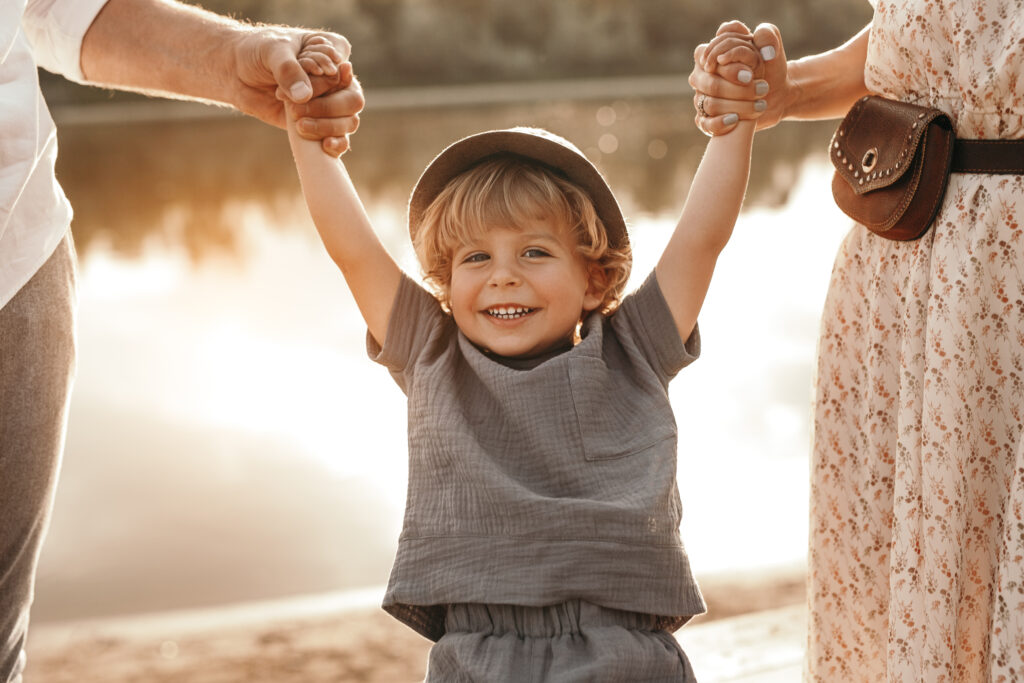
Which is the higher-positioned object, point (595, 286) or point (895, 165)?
point (895, 165)

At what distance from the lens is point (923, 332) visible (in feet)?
4.77

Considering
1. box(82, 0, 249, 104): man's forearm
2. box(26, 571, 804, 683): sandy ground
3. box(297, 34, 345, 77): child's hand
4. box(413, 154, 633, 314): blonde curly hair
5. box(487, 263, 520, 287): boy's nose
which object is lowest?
box(26, 571, 804, 683): sandy ground

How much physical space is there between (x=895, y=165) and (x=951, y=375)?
0.29 m

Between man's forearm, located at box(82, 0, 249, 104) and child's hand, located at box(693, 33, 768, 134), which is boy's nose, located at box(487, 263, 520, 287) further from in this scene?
man's forearm, located at box(82, 0, 249, 104)

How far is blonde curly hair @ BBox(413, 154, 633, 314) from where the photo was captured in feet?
4.93

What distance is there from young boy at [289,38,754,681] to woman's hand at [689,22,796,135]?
1.1 inches

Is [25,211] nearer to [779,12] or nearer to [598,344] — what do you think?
[598,344]

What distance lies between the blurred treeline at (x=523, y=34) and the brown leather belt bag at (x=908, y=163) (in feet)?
105

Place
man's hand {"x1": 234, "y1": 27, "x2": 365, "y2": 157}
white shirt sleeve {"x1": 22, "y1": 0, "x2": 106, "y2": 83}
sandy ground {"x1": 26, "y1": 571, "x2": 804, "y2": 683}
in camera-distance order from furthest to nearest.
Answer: sandy ground {"x1": 26, "y1": 571, "x2": 804, "y2": 683} → white shirt sleeve {"x1": 22, "y1": 0, "x2": 106, "y2": 83} → man's hand {"x1": 234, "y1": 27, "x2": 365, "y2": 157}

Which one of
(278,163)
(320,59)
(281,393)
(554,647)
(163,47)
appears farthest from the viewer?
(278,163)

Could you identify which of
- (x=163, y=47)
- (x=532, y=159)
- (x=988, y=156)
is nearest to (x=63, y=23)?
(x=163, y=47)

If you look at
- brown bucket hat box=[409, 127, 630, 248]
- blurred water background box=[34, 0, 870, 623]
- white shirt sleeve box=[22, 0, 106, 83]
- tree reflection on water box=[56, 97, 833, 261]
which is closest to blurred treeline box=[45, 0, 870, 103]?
tree reflection on water box=[56, 97, 833, 261]

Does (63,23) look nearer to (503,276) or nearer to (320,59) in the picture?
(320,59)

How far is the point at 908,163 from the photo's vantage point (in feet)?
4.64
